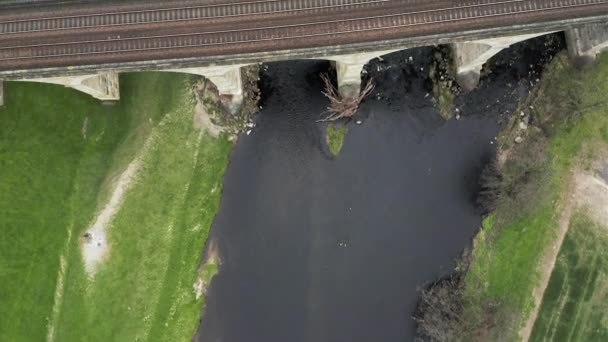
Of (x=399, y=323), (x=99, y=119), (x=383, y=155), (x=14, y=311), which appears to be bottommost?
(x=14, y=311)

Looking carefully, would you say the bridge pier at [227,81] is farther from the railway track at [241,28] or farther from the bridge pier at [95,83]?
the bridge pier at [95,83]

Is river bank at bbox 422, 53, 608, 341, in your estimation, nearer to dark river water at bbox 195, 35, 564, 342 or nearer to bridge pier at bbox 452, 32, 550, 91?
dark river water at bbox 195, 35, 564, 342

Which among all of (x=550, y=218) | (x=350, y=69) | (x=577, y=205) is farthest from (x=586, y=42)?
(x=350, y=69)

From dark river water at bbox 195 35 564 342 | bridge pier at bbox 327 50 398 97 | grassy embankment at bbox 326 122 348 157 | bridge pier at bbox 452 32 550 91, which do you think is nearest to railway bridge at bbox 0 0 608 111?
bridge pier at bbox 327 50 398 97

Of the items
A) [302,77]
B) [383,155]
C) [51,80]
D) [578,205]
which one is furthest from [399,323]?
[51,80]

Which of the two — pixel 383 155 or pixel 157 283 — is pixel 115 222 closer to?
pixel 157 283
